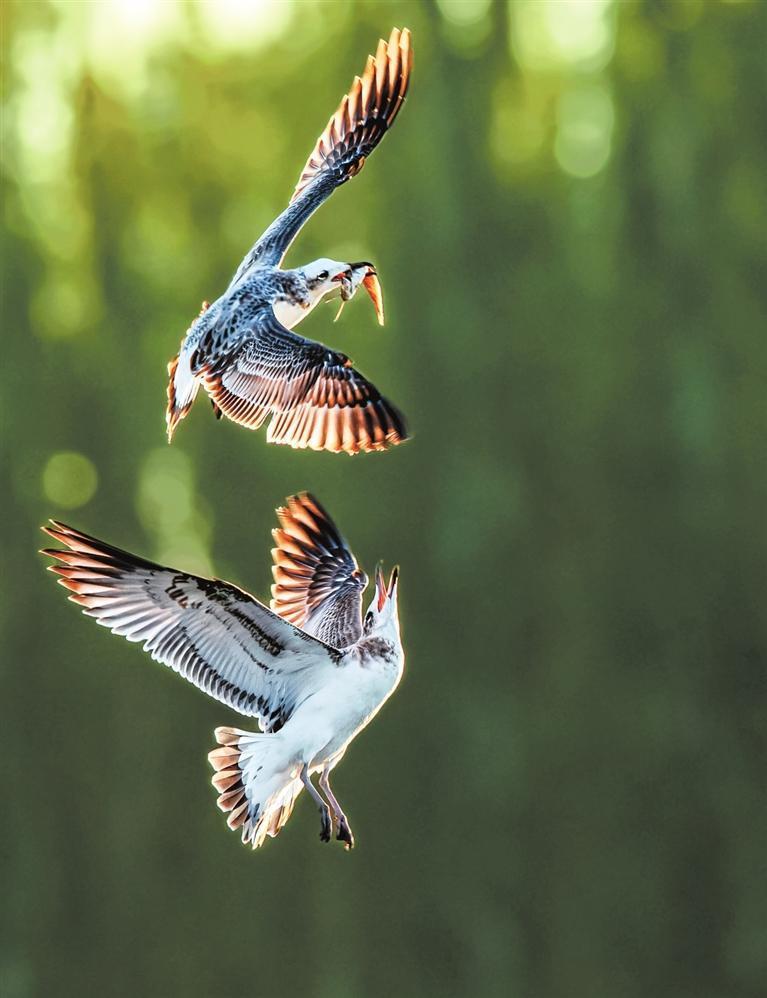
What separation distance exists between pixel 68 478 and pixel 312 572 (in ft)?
20.0

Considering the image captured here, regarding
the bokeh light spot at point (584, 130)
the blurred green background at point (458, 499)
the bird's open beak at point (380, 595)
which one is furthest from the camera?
the bokeh light spot at point (584, 130)

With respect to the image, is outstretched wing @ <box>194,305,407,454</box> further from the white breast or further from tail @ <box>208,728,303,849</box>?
tail @ <box>208,728,303,849</box>

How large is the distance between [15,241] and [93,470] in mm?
1514

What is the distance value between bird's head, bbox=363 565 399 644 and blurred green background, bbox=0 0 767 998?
622 cm

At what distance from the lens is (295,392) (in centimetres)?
449

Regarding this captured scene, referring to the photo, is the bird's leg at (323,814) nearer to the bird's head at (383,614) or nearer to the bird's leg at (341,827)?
the bird's leg at (341,827)

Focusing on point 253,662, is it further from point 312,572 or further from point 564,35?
point 564,35

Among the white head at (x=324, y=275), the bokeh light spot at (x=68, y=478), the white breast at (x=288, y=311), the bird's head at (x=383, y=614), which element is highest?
the bokeh light spot at (x=68, y=478)

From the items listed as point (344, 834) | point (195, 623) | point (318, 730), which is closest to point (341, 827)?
point (344, 834)

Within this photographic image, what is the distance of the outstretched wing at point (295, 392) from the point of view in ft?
14.6

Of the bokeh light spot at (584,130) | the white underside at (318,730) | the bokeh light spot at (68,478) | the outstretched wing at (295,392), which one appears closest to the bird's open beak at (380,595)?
the white underside at (318,730)

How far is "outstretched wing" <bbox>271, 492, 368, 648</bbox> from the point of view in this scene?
5.48 meters

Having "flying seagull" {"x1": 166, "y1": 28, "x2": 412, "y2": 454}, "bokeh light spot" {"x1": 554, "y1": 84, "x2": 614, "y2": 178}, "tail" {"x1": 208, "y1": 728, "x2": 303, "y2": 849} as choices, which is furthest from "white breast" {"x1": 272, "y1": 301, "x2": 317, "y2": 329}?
"bokeh light spot" {"x1": 554, "y1": 84, "x2": 614, "y2": 178}

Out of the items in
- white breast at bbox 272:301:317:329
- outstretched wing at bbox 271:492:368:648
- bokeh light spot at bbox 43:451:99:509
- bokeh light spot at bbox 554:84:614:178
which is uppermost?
bokeh light spot at bbox 554:84:614:178
